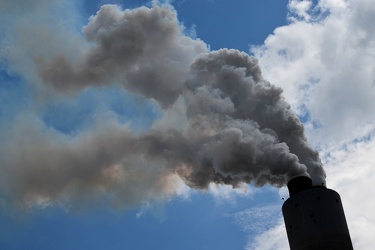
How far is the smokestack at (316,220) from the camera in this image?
91.7 ft

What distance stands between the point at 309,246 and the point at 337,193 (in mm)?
4165

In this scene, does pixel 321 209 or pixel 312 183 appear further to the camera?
pixel 312 183

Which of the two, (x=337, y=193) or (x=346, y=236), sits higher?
(x=337, y=193)

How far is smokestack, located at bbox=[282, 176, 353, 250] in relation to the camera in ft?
91.7

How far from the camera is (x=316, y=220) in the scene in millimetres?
28359

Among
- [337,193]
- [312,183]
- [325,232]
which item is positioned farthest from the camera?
[312,183]

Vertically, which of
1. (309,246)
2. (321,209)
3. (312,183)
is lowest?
(309,246)

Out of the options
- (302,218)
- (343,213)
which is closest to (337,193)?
(343,213)

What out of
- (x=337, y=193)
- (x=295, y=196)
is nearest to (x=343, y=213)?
(x=337, y=193)

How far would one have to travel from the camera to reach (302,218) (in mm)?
28875

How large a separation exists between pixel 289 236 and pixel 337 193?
4046 mm

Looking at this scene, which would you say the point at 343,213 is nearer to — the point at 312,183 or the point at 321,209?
the point at 321,209

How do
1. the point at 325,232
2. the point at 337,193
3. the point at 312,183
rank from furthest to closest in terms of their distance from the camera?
the point at 312,183, the point at 337,193, the point at 325,232

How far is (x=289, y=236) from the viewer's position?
97.1ft
